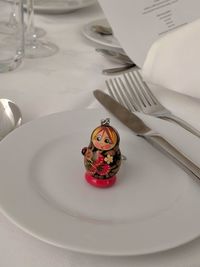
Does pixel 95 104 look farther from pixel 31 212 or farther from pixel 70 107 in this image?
pixel 31 212

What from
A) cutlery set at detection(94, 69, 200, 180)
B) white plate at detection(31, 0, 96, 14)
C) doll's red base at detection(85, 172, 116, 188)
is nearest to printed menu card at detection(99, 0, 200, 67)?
cutlery set at detection(94, 69, 200, 180)

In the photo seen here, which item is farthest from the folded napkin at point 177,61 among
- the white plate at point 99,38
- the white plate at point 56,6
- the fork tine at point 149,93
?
the white plate at point 56,6

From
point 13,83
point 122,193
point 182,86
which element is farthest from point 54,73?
point 122,193

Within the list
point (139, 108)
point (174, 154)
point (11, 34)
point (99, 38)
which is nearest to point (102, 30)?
point (99, 38)

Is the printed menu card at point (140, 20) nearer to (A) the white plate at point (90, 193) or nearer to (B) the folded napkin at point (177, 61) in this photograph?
(B) the folded napkin at point (177, 61)

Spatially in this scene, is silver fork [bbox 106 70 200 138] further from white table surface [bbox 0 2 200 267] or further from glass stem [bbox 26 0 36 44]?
glass stem [bbox 26 0 36 44]
